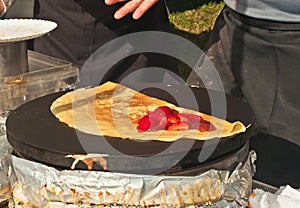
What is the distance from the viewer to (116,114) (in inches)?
55.2

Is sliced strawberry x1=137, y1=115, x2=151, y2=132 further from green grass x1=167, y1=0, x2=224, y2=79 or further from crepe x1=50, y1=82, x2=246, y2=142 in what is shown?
green grass x1=167, y1=0, x2=224, y2=79

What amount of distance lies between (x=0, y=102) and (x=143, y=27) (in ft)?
2.76

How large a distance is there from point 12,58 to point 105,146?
2.12ft

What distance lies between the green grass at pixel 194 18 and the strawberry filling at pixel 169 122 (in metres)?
3.49

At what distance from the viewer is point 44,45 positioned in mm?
2418

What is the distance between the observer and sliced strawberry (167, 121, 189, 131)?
1297 mm

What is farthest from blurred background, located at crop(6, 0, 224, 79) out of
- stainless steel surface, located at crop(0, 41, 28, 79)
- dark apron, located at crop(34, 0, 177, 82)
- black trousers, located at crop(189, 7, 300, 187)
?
stainless steel surface, located at crop(0, 41, 28, 79)

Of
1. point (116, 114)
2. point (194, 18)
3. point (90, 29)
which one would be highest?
point (116, 114)

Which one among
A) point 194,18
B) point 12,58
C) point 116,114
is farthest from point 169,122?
point 194,18

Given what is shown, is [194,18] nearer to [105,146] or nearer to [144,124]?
[144,124]

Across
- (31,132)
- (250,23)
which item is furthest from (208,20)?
(31,132)

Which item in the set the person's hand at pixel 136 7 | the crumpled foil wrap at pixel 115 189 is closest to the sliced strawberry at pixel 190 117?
the crumpled foil wrap at pixel 115 189

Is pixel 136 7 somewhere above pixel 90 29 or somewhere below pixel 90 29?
above

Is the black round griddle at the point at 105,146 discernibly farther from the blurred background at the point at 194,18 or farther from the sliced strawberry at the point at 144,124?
the blurred background at the point at 194,18
